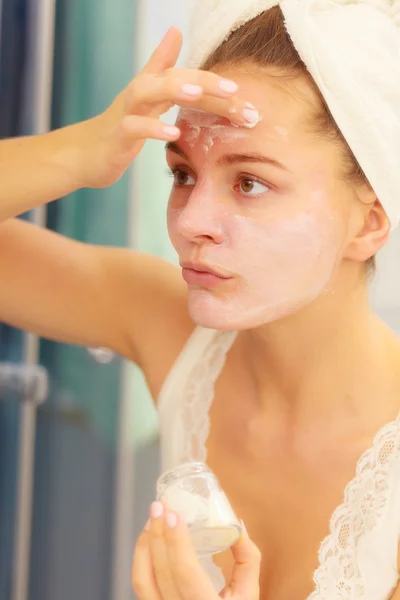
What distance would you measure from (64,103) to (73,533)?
2.73ft

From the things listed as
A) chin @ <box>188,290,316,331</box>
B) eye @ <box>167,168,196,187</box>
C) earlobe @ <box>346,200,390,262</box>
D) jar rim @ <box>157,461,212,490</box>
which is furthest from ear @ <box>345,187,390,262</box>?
jar rim @ <box>157,461,212,490</box>

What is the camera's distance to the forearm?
91cm

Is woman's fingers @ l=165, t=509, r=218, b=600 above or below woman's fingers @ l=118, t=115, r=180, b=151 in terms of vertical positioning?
below

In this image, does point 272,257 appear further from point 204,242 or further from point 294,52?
point 294,52

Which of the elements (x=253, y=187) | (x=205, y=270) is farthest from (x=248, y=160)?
(x=205, y=270)

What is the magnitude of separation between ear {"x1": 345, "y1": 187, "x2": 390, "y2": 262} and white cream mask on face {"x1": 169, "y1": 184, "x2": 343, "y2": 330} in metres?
0.04

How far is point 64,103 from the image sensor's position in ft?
4.75

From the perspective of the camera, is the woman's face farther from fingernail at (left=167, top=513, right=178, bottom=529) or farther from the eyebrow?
fingernail at (left=167, top=513, right=178, bottom=529)

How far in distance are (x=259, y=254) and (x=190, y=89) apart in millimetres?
196

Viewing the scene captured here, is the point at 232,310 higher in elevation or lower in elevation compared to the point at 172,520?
higher

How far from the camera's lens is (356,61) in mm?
851

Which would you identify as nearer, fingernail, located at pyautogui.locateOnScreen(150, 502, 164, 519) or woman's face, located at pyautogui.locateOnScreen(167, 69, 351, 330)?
fingernail, located at pyautogui.locateOnScreen(150, 502, 164, 519)

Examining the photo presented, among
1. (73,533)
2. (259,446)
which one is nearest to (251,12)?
(259,446)

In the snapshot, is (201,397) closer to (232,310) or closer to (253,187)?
(232,310)
